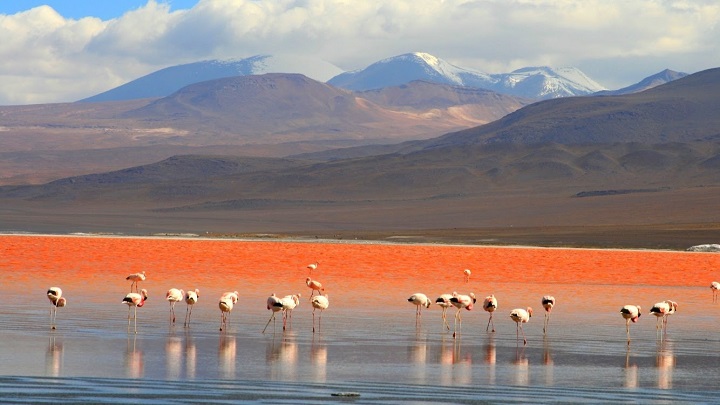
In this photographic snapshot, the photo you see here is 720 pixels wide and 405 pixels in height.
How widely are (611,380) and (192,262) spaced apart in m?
21.7

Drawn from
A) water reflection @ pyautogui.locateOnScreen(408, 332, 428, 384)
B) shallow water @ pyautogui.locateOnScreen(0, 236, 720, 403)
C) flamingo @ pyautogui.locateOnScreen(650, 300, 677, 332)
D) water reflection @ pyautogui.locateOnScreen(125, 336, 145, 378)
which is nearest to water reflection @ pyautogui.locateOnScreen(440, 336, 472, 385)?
shallow water @ pyautogui.locateOnScreen(0, 236, 720, 403)

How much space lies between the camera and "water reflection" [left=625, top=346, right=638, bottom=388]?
1316cm

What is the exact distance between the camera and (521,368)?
46.8ft

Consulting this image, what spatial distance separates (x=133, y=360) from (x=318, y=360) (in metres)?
2.24

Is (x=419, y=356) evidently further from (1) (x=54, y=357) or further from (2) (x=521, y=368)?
(1) (x=54, y=357)

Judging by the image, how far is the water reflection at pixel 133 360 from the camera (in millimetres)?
12742

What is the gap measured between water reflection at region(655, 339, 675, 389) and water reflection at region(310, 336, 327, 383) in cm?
373

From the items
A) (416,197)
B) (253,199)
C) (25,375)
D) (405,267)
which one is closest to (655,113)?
(416,197)

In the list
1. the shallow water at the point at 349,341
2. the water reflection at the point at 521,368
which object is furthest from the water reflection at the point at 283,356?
the water reflection at the point at 521,368

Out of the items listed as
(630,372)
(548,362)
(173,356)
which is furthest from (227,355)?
(630,372)

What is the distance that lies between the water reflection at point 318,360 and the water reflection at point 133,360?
1.92m

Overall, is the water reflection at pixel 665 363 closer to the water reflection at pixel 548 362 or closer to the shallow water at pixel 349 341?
the shallow water at pixel 349 341

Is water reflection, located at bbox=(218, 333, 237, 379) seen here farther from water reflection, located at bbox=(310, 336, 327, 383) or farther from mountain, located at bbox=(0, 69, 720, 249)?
mountain, located at bbox=(0, 69, 720, 249)

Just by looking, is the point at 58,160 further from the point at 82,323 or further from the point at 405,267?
the point at 82,323
